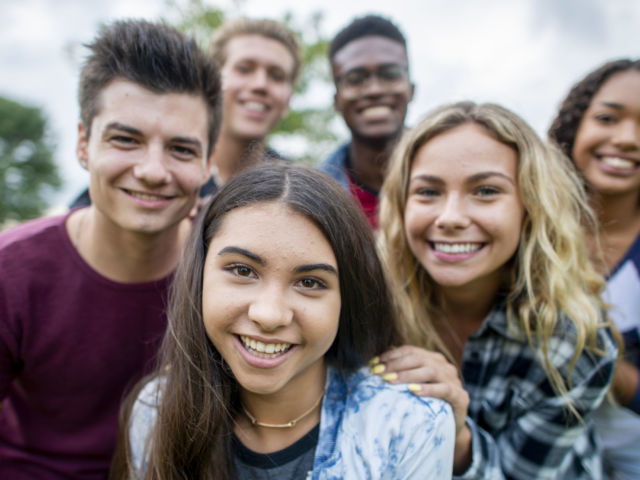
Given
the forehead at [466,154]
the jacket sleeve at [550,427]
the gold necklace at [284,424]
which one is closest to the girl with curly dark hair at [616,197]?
the jacket sleeve at [550,427]

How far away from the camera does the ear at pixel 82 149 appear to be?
7.95 ft

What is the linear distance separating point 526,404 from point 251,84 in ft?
11.1

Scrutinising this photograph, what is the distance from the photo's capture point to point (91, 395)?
2.35m

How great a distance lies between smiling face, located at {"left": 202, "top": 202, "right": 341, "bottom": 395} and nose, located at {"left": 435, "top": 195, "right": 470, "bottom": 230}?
26.4 inches

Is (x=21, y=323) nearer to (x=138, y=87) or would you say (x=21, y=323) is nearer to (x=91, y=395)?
(x=91, y=395)

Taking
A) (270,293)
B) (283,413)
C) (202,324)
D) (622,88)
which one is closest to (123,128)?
(202,324)

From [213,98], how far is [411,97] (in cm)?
227

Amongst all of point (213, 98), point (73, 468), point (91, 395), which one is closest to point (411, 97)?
point (213, 98)

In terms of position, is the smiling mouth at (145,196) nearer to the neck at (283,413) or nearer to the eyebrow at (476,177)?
the neck at (283,413)

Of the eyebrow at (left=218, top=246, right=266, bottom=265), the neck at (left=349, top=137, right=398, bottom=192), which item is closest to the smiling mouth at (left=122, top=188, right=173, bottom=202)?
the eyebrow at (left=218, top=246, right=266, bottom=265)

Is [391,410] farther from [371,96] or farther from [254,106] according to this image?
[254,106]

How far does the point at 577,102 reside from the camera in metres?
3.06

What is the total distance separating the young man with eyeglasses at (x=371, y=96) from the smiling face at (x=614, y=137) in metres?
1.47

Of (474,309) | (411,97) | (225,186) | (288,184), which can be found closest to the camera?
(288,184)
